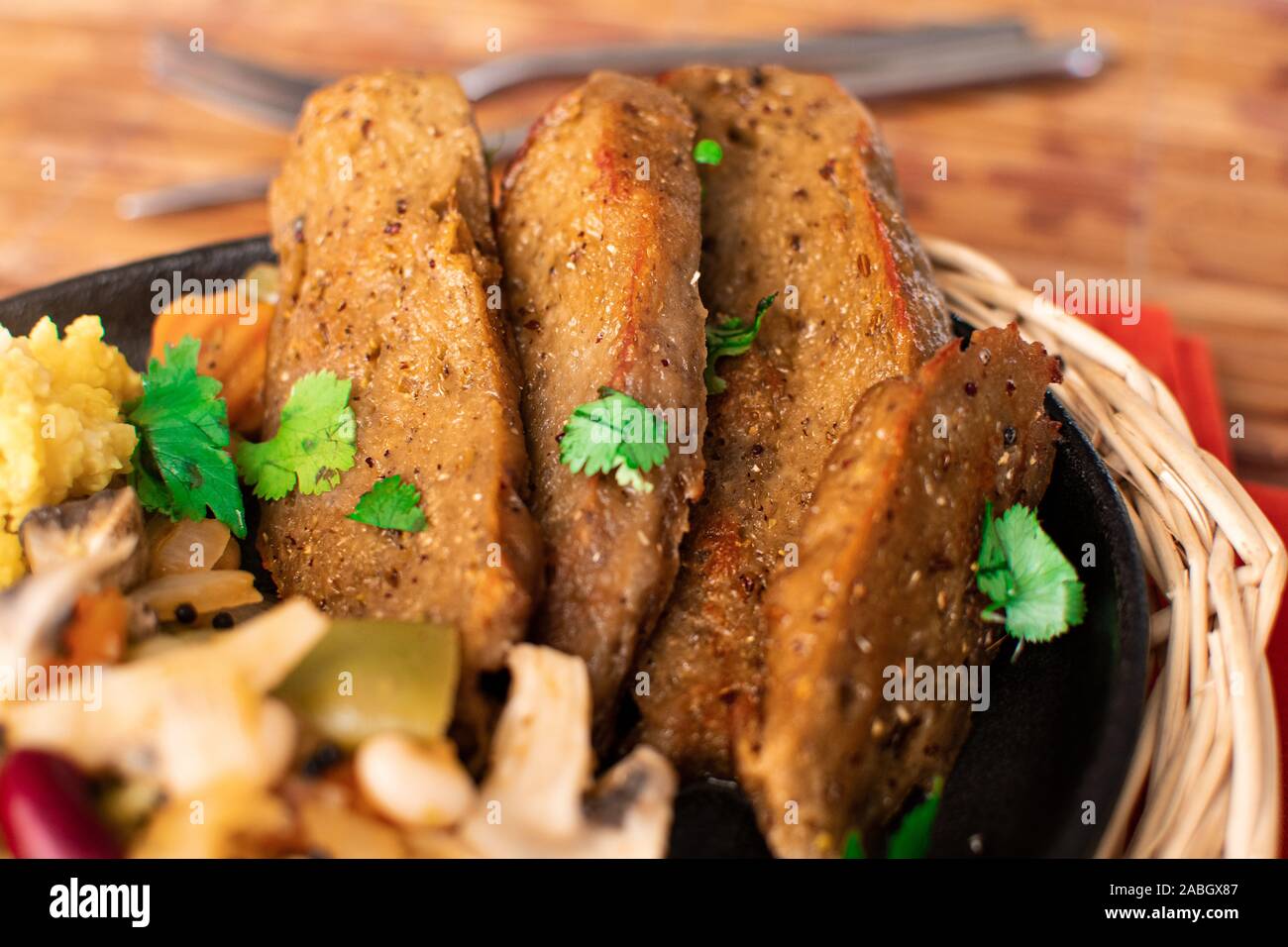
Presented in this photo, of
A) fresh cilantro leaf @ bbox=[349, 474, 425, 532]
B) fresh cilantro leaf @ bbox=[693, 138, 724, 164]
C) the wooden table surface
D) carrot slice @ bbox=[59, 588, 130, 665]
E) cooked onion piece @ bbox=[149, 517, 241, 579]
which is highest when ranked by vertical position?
the wooden table surface

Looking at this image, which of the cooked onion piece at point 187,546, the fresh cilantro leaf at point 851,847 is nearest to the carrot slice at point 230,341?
the cooked onion piece at point 187,546

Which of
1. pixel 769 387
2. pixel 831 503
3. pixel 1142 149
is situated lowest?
pixel 831 503

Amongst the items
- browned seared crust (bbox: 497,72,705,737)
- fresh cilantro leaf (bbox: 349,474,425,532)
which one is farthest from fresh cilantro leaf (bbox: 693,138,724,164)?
fresh cilantro leaf (bbox: 349,474,425,532)

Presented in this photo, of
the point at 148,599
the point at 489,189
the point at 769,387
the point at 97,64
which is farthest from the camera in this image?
the point at 97,64

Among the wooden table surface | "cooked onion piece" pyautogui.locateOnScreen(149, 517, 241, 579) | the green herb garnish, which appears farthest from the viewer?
the wooden table surface

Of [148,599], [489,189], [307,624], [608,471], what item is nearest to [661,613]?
[608,471]

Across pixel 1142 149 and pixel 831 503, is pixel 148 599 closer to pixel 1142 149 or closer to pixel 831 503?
pixel 831 503

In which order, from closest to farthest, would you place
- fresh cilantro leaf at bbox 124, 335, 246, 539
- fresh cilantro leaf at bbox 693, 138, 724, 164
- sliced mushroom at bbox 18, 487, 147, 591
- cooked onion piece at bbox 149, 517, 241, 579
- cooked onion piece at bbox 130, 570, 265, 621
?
sliced mushroom at bbox 18, 487, 147, 591
cooked onion piece at bbox 130, 570, 265, 621
cooked onion piece at bbox 149, 517, 241, 579
fresh cilantro leaf at bbox 124, 335, 246, 539
fresh cilantro leaf at bbox 693, 138, 724, 164

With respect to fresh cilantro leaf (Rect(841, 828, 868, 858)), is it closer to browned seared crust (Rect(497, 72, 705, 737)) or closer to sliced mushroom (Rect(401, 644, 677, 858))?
sliced mushroom (Rect(401, 644, 677, 858))
